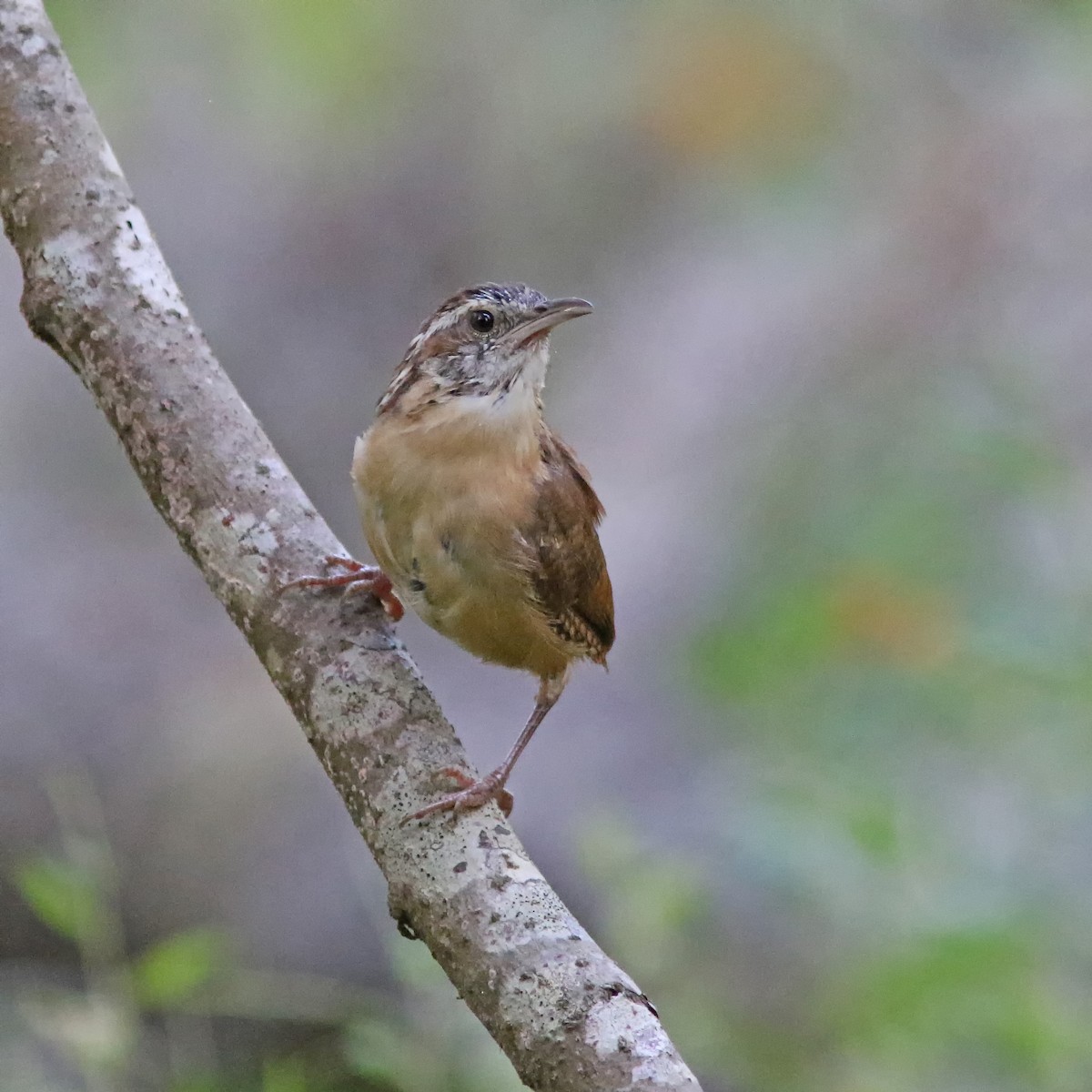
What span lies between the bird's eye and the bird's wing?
0.32 metres

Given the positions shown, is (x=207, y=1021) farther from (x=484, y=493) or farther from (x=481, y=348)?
(x=481, y=348)

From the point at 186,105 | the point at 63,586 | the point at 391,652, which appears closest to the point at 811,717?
the point at 391,652

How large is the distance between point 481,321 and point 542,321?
16cm

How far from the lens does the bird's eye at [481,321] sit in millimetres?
3645

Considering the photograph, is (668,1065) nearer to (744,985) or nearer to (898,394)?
(744,985)

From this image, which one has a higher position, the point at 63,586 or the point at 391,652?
the point at 63,586

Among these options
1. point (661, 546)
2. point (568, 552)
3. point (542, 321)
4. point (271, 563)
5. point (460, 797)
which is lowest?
point (460, 797)

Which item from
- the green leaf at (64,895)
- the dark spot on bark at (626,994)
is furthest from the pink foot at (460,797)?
the green leaf at (64,895)

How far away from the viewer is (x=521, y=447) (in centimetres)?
355

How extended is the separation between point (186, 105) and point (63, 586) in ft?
13.7

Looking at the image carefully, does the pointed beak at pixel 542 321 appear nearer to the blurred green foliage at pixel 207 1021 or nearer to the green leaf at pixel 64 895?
the blurred green foliage at pixel 207 1021

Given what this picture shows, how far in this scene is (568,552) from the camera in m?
3.61

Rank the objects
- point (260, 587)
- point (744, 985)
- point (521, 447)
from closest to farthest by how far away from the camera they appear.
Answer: point (260, 587) → point (521, 447) → point (744, 985)

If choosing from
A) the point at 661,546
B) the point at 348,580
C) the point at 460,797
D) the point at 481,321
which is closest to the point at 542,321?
the point at 481,321
